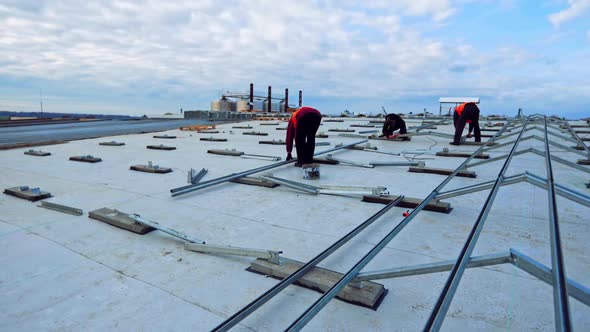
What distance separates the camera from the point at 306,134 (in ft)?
20.9

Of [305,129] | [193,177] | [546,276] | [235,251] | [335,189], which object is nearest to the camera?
[546,276]

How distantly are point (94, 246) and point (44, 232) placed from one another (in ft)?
2.58

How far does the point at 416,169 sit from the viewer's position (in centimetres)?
626

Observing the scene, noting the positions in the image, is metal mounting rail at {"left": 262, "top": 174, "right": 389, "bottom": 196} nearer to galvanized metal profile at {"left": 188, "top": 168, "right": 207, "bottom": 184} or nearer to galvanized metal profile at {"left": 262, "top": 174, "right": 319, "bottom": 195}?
galvanized metal profile at {"left": 262, "top": 174, "right": 319, "bottom": 195}

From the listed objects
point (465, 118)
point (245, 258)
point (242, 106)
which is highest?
point (242, 106)

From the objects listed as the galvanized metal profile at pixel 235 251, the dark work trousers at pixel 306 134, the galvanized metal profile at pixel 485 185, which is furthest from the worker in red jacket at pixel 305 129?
the galvanized metal profile at pixel 235 251

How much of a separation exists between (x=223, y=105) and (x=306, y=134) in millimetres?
45580

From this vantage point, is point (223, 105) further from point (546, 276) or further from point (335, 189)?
point (546, 276)

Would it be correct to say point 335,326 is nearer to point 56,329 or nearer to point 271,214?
point 56,329

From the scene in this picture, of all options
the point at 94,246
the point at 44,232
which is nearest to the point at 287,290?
the point at 94,246

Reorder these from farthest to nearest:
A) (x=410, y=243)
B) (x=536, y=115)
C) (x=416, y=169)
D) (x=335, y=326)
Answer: (x=536, y=115), (x=416, y=169), (x=410, y=243), (x=335, y=326)

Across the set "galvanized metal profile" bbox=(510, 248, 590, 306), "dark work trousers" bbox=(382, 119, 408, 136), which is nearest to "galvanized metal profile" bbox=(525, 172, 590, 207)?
"galvanized metal profile" bbox=(510, 248, 590, 306)

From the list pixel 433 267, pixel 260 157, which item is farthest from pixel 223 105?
pixel 433 267

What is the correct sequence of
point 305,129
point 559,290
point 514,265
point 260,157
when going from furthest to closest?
point 260,157
point 305,129
point 514,265
point 559,290
